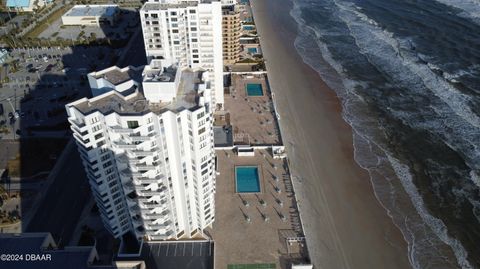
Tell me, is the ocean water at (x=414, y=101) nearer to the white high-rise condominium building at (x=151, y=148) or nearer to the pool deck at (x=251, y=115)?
the pool deck at (x=251, y=115)

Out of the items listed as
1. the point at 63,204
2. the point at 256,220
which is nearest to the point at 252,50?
the point at 256,220

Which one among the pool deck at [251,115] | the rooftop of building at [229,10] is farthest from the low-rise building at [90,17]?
the pool deck at [251,115]

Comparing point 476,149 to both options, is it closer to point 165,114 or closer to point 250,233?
point 250,233

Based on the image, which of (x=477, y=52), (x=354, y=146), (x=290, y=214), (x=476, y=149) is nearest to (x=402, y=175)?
(x=354, y=146)

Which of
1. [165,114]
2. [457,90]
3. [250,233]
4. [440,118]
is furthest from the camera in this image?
[457,90]

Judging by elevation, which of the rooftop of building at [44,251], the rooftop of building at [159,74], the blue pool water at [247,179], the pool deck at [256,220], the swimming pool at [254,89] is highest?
the rooftop of building at [159,74]

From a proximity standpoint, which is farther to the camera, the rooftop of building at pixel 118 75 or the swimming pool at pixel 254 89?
the swimming pool at pixel 254 89
